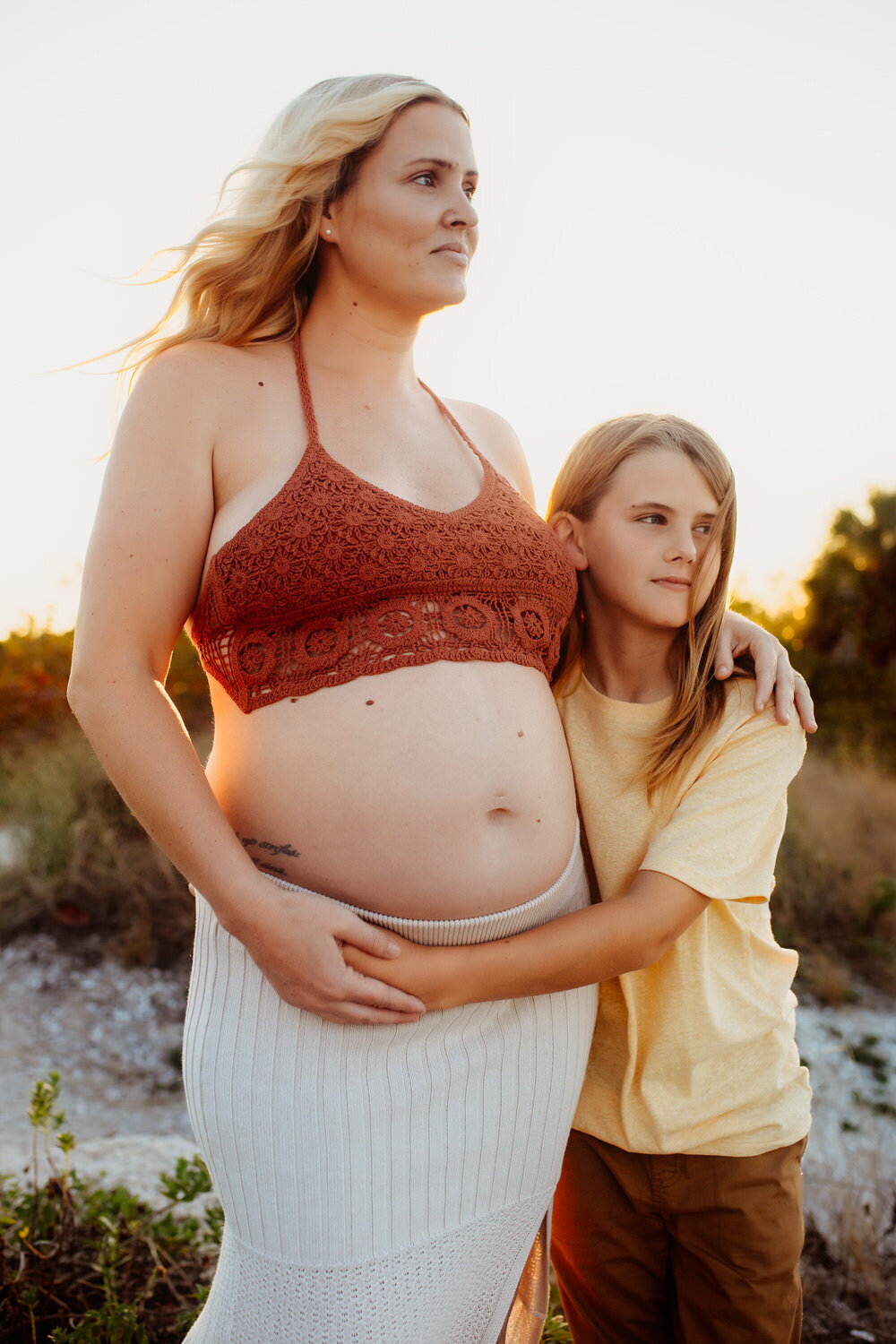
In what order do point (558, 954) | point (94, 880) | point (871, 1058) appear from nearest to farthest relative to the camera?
1. point (558, 954)
2. point (871, 1058)
3. point (94, 880)

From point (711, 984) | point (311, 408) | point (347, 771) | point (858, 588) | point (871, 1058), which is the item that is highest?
point (858, 588)

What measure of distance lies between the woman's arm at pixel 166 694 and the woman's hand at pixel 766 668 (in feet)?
2.63

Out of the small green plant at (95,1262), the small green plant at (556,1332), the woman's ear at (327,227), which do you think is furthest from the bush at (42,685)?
the woman's ear at (327,227)

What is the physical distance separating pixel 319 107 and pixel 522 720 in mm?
1214

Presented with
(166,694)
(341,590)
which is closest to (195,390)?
(341,590)

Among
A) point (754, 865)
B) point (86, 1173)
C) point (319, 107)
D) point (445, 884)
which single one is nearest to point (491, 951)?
point (445, 884)

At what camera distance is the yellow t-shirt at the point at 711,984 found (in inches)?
62.8

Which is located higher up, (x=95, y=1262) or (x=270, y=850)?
(x=270, y=850)

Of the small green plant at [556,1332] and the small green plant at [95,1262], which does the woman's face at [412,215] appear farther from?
the small green plant at [556,1332]

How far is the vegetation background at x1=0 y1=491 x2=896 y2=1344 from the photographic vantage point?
6.81ft

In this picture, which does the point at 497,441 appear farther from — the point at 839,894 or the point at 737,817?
the point at 839,894

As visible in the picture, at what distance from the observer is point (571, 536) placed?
6.44 feet

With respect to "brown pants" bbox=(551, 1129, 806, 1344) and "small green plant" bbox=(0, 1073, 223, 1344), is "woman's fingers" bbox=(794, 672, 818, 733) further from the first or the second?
"small green plant" bbox=(0, 1073, 223, 1344)

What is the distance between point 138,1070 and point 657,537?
3425mm
